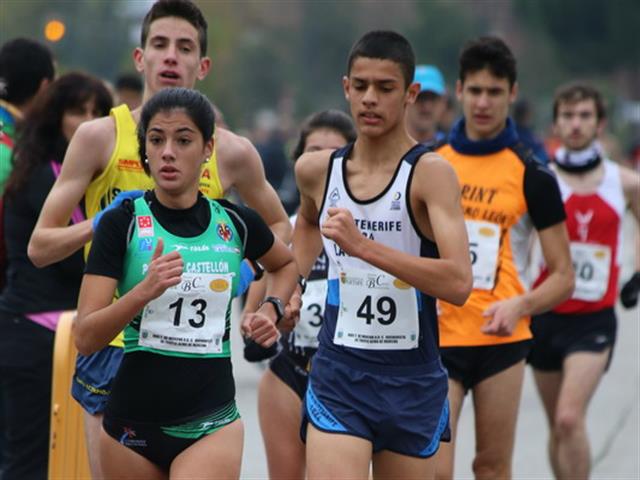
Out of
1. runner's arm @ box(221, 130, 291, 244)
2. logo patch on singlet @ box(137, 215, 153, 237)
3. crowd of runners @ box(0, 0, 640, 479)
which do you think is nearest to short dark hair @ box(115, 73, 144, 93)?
crowd of runners @ box(0, 0, 640, 479)

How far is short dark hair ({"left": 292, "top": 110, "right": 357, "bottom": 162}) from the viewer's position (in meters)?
7.19

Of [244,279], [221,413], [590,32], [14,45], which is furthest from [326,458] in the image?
[590,32]

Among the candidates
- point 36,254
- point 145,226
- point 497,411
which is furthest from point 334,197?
point 497,411

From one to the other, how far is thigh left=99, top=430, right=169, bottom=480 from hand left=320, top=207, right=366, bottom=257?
96 cm

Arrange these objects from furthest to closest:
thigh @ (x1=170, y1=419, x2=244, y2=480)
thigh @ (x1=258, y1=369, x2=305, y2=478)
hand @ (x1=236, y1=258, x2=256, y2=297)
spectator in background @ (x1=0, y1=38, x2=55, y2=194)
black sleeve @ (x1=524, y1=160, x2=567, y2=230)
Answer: spectator in background @ (x1=0, y1=38, x2=55, y2=194) < black sleeve @ (x1=524, y1=160, x2=567, y2=230) < thigh @ (x1=258, y1=369, x2=305, y2=478) < hand @ (x1=236, y1=258, x2=256, y2=297) < thigh @ (x1=170, y1=419, x2=244, y2=480)

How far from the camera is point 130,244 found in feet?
16.8

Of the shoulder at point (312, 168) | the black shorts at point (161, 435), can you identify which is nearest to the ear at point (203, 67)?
the shoulder at point (312, 168)

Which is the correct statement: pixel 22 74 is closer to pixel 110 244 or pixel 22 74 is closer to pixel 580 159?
pixel 110 244

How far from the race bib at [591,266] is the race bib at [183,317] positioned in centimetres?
390

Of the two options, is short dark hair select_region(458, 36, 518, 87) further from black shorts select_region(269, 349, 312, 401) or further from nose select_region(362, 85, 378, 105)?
nose select_region(362, 85, 378, 105)

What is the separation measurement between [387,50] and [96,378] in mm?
1661

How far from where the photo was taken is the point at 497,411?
277 inches

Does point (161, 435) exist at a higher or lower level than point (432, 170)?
lower

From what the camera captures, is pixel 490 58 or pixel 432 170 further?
pixel 490 58
